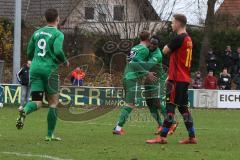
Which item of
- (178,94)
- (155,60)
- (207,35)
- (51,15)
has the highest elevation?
(207,35)

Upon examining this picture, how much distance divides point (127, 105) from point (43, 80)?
9.27ft

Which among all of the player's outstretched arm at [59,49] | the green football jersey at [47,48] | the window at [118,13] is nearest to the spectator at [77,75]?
the green football jersey at [47,48]

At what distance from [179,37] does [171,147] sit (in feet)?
5.87

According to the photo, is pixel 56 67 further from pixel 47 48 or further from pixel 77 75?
pixel 77 75

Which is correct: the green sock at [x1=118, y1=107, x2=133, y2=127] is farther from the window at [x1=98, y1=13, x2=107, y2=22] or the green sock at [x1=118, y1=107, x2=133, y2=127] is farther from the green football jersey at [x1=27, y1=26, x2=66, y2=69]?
the window at [x1=98, y1=13, x2=107, y2=22]

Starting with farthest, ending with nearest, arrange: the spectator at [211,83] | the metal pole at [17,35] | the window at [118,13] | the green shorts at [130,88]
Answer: the window at [118,13] → the spectator at [211,83] → the metal pole at [17,35] → the green shorts at [130,88]

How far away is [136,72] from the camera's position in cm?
1388

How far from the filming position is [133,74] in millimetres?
13922

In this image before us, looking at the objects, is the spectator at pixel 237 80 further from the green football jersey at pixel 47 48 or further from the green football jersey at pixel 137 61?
the green football jersey at pixel 47 48

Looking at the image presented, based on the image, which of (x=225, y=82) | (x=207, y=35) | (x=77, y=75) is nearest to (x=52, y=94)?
(x=77, y=75)

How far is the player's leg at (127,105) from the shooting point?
527 inches

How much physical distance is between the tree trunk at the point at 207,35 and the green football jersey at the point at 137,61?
22635 mm

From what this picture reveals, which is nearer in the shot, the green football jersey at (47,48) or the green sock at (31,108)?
the green sock at (31,108)

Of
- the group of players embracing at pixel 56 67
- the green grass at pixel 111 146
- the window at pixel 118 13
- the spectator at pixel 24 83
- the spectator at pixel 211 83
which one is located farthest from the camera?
the window at pixel 118 13
